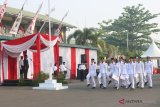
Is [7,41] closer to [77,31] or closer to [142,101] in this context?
[142,101]

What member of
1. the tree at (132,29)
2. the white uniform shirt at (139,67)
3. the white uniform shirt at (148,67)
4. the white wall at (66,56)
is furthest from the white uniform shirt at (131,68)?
the tree at (132,29)

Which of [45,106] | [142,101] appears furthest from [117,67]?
[45,106]

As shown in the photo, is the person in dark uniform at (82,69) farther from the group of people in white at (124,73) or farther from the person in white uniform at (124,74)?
the person in white uniform at (124,74)

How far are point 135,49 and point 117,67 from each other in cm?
5564

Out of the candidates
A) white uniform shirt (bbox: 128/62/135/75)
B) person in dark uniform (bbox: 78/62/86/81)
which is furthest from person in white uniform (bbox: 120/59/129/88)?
person in dark uniform (bbox: 78/62/86/81)

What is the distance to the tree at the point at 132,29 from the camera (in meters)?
74.9

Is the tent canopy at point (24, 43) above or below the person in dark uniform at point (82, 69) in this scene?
above

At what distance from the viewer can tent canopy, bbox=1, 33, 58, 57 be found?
23.8 metres

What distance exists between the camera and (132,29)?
7575 cm

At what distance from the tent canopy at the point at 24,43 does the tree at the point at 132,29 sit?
50229mm

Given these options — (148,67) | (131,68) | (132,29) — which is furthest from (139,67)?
(132,29)

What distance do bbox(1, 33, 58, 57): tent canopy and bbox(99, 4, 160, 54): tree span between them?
165 feet

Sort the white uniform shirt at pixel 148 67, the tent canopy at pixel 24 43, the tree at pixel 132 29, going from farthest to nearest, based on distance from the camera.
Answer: the tree at pixel 132 29, the tent canopy at pixel 24 43, the white uniform shirt at pixel 148 67

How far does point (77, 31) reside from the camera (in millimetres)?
46094
